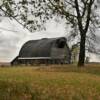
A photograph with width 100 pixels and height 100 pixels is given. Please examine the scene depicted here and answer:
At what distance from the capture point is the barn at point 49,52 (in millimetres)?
84312

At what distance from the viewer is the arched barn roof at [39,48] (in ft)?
279

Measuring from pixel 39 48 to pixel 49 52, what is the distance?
499cm

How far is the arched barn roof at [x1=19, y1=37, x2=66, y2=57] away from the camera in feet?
279

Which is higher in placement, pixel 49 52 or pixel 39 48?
pixel 39 48

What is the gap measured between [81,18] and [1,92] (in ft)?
98.0

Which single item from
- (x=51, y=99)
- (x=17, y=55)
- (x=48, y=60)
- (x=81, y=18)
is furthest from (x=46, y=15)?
(x=17, y=55)

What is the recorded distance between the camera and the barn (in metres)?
84.3

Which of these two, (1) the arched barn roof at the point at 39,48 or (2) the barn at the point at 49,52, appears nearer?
(2) the barn at the point at 49,52

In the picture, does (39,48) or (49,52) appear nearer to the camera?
(49,52)

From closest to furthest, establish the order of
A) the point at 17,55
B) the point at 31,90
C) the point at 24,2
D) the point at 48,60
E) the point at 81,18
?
the point at 31,90 → the point at 24,2 → the point at 81,18 → the point at 48,60 → the point at 17,55

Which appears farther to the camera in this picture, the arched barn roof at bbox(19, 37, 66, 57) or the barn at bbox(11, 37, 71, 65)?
the arched barn roof at bbox(19, 37, 66, 57)

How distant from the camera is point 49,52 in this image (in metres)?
84.3

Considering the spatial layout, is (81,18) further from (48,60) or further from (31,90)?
(48,60)

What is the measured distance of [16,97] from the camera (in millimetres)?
15609
